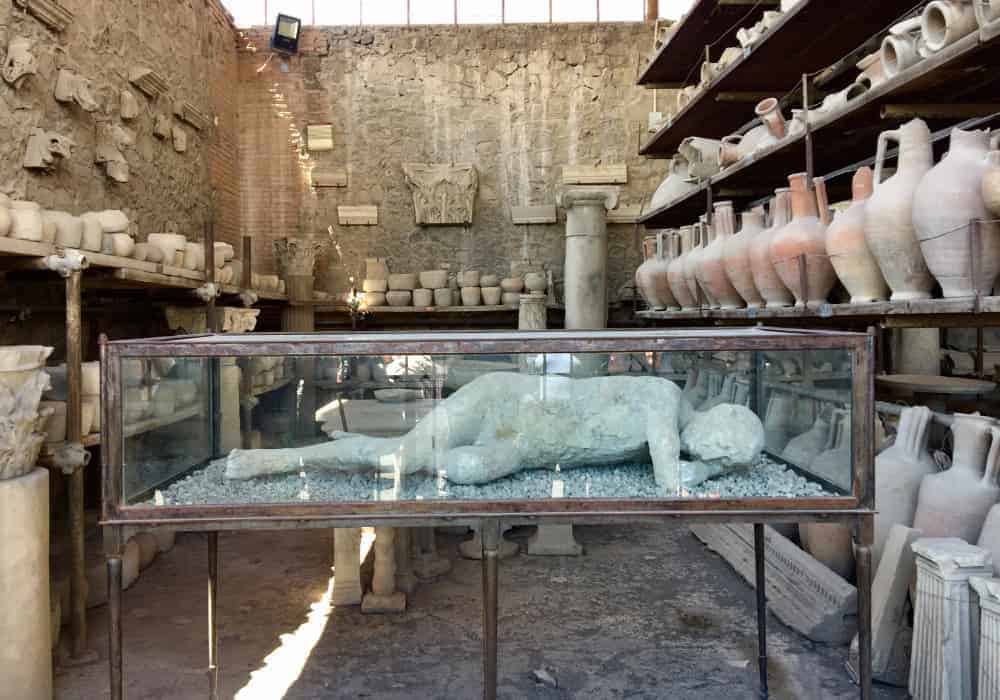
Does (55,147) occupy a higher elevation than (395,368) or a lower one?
higher

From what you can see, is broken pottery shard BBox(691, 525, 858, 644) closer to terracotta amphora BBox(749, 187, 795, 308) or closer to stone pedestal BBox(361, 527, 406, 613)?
terracotta amphora BBox(749, 187, 795, 308)

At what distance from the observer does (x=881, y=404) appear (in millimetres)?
4461

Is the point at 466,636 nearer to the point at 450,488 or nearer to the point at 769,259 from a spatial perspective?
the point at 450,488

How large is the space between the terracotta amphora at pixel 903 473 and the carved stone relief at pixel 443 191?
7962 millimetres

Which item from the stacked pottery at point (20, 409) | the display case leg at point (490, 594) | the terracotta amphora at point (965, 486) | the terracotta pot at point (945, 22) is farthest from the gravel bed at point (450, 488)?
the terracotta pot at point (945, 22)

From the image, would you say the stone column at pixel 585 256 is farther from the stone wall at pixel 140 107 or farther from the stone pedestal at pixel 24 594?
the stone pedestal at pixel 24 594

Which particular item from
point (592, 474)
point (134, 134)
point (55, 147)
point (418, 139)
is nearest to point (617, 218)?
point (418, 139)

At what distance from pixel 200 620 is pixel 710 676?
301cm

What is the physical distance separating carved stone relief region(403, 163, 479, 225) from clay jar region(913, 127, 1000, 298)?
817 centimetres

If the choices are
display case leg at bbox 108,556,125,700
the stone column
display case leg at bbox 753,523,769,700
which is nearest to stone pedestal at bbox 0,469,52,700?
display case leg at bbox 108,556,125,700

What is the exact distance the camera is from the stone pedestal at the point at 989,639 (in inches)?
108

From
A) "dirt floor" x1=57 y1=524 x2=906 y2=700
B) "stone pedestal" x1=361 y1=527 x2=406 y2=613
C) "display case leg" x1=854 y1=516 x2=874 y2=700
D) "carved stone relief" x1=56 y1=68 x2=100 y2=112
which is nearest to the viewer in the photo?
"display case leg" x1=854 y1=516 x2=874 y2=700

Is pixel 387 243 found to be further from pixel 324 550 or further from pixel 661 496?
pixel 661 496

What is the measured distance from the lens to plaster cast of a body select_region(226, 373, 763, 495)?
2.56 m
